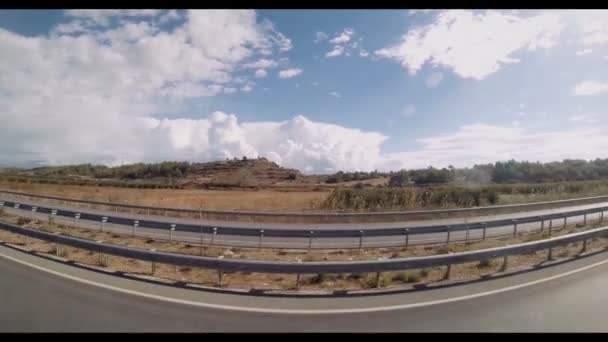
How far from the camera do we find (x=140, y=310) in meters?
5.14

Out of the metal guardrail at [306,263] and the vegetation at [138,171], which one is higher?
the vegetation at [138,171]

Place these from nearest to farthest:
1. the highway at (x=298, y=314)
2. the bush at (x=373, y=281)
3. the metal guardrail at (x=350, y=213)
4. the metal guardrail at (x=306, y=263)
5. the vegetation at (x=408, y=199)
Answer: the highway at (x=298, y=314)
the metal guardrail at (x=306, y=263)
the bush at (x=373, y=281)
the metal guardrail at (x=350, y=213)
the vegetation at (x=408, y=199)

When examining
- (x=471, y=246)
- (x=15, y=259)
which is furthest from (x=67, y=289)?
(x=471, y=246)

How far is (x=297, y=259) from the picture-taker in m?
9.80

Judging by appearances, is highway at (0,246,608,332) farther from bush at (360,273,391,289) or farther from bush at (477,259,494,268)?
bush at (477,259,494,268)

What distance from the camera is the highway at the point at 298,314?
457 centimetres

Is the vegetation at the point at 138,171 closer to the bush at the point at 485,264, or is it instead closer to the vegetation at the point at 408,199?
the vegetation at the point at 408,199

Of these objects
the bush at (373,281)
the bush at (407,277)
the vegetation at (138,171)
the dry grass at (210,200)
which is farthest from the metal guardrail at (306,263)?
the vegetation at (138,171)

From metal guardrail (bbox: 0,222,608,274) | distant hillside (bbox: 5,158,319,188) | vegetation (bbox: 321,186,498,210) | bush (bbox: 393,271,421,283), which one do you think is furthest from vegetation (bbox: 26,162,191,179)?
bush (bbox: 393,271,421,283)

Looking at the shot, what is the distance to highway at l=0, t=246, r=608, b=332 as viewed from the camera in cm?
457

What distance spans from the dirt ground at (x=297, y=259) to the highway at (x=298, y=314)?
92 cm

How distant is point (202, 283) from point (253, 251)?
4.39 meters

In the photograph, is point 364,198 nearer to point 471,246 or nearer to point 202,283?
point 471,246

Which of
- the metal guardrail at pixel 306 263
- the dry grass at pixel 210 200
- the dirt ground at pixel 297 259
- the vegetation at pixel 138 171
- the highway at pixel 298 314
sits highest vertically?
the vegetation at pixel 138 171
